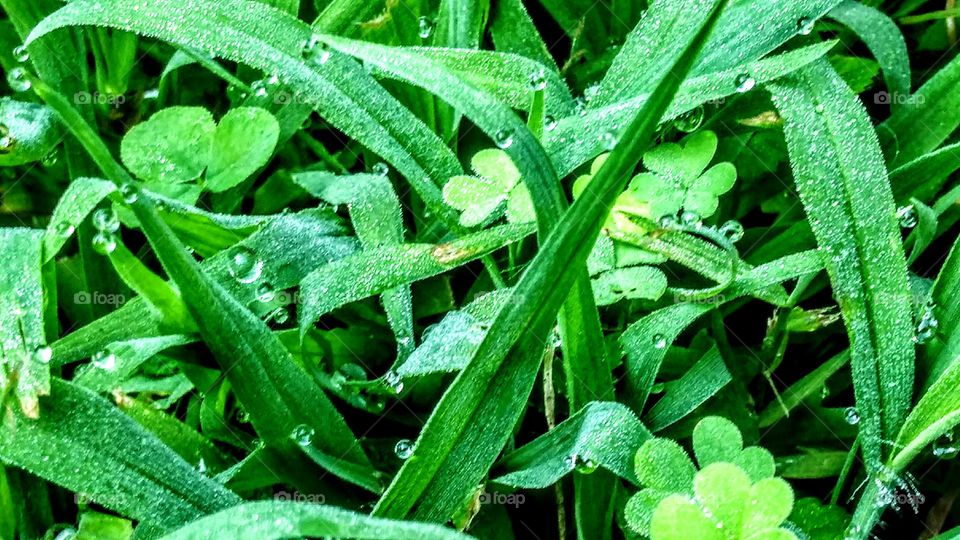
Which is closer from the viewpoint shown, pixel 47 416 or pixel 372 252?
pixel 47 416

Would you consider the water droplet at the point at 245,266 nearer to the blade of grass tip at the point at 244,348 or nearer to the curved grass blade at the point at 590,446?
the blade of grass tip at the point at 244,348

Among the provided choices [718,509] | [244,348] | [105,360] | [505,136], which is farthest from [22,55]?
[718,509]

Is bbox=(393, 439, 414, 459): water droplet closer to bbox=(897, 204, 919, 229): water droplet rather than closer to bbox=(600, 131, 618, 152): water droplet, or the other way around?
bbox=(600, 131, 618, 152): water droplet

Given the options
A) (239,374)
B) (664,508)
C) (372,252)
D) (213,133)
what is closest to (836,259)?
(664,508)

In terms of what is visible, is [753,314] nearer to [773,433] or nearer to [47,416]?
[773,433]

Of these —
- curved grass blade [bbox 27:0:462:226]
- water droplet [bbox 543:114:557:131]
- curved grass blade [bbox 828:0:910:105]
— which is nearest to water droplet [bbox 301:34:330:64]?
curved grass blade [bbox 27:0:462:226]

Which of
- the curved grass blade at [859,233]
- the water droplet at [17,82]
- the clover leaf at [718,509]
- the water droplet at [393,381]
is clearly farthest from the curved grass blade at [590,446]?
the water droplet at [17,82]
